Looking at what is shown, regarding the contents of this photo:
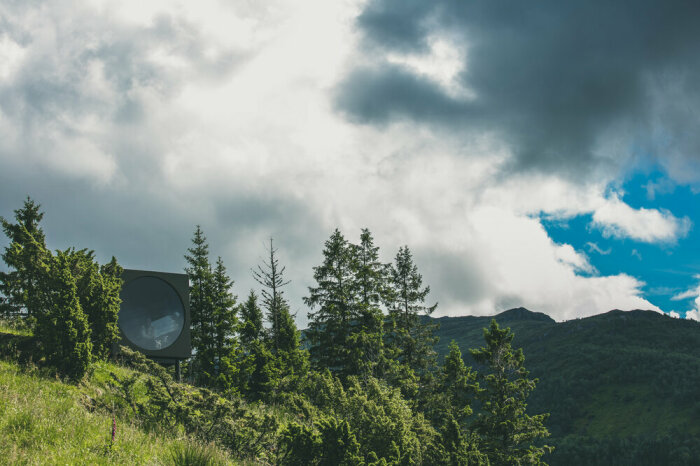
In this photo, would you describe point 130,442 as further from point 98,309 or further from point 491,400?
point 491,400

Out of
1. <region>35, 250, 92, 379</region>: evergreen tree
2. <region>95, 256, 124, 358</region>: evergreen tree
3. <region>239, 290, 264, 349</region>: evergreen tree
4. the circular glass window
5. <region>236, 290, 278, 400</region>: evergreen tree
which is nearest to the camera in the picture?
<region>35, 250, 92, 379</region>: evergreen tree

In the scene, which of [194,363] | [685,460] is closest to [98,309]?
[194,363]

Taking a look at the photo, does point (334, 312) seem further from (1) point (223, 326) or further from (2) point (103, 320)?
(2) point (103, 320)

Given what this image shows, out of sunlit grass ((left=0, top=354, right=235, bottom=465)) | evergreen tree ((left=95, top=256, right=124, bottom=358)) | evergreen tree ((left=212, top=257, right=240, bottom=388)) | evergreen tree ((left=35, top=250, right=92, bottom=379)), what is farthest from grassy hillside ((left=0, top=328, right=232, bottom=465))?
evergreen tree ((left=212, top=257, right=240, bottom=388))

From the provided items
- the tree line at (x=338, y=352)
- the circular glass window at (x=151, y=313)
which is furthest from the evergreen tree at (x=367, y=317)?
the circular glass window at (x=151, y=313)

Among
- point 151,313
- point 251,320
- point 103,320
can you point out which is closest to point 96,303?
point 103,320

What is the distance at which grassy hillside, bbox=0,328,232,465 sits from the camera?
850cm

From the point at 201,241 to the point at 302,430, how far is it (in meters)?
28.4

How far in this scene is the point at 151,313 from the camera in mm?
27281

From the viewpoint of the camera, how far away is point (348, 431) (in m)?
14.9

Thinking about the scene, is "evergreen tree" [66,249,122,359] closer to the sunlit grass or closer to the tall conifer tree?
the sunlit grass

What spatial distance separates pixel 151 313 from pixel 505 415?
23593 millimetres

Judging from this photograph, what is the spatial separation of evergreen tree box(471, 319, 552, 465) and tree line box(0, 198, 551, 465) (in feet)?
0.27

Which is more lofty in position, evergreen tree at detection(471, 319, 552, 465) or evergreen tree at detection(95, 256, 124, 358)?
evergreen tree at detection(95, 256, 124, 358)
